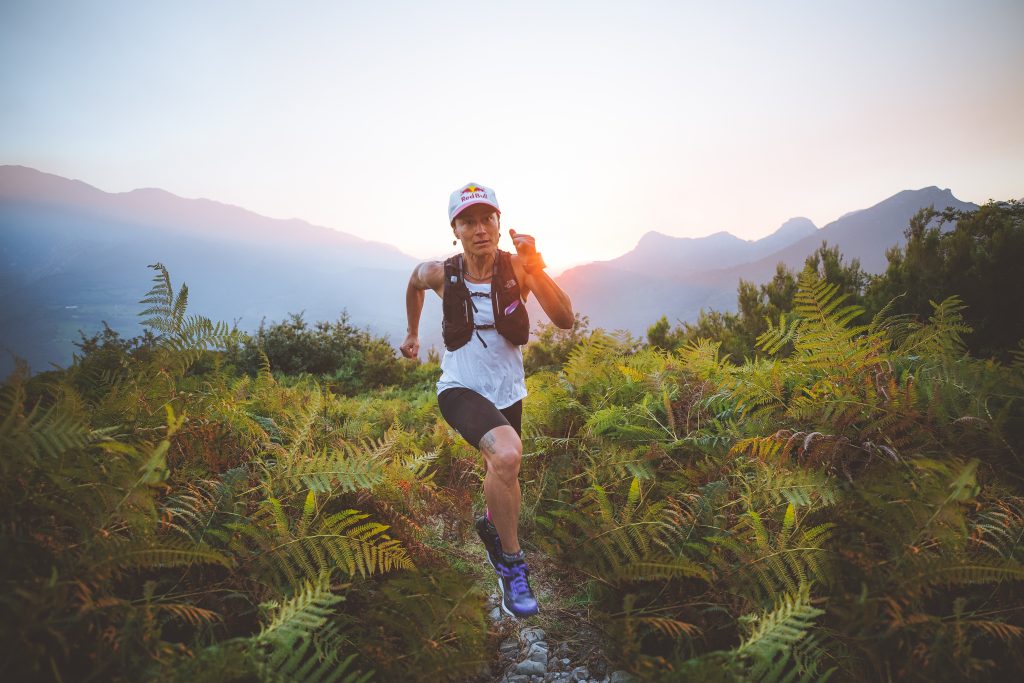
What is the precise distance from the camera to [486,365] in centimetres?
384

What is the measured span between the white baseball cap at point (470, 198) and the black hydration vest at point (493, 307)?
1.50 ft

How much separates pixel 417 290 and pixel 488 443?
2.02m

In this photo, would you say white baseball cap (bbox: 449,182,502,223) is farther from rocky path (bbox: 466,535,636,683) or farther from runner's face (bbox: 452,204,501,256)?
rocky path (bbox: 466,535,636,683)

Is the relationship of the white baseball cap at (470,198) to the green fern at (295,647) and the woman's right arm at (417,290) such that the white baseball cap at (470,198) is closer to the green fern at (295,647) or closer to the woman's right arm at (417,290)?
the woman's right arm at (417,290)

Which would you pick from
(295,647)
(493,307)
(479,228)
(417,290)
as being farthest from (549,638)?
(417,290)

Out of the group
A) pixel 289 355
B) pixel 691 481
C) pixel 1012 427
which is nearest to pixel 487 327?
pixel 691 481

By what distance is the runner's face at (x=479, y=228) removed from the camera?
392 centimetres

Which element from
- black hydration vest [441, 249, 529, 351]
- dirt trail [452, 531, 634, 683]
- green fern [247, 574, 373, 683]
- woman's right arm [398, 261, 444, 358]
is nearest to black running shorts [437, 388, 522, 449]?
black hydration vest [441, 249, 529, 351]

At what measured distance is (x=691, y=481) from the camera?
360 centimetres

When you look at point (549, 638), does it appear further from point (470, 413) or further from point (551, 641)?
point (470, 413)

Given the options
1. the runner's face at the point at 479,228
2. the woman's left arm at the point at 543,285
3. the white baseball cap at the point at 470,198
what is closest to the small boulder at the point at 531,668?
the woman's left arm at the point at 543,285

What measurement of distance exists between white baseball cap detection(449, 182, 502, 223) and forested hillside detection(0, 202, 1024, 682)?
193cm

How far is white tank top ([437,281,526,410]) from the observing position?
12.5ft

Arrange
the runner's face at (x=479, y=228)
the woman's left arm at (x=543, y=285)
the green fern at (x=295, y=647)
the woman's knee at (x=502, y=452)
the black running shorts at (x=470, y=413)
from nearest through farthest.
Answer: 1. the green fern at (x=295, y=647)
2. the woman's knee at (x=502, y=452)
3. the black running shorts at (x=470, y=413)
4. the woman's left arm at (x=543, y=285)
5. the runner's face at (x=479, y=228)
